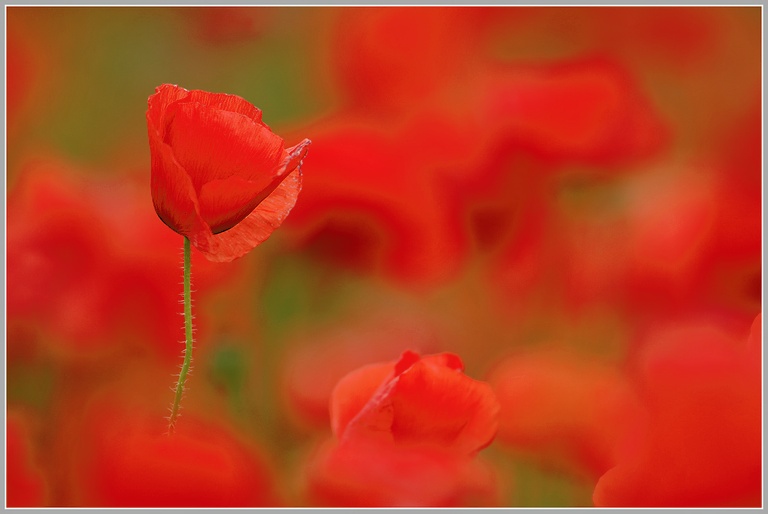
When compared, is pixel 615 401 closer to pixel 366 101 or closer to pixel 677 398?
pixel 677 398

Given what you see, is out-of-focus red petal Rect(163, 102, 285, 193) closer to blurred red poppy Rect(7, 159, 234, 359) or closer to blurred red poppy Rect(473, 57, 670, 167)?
blurred red poppy Rect(7, 159, 234, 359)

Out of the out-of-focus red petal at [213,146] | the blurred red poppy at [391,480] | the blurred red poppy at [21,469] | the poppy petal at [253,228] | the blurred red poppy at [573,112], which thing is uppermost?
the blurred red poppy at [573,112]

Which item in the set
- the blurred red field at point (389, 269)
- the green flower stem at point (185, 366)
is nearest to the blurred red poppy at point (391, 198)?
the blurred red field at point (389, 269)

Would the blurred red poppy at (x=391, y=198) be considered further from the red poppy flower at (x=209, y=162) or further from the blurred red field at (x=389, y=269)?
the red poppy flower at (x=209, y=162)

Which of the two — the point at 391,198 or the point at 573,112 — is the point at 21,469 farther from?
the point at 573,112

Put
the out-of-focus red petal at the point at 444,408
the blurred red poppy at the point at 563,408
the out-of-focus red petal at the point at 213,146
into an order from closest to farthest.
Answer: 1. the out-of-focus red petal at the point at 213,146
2. the out-of-focus red petal at the point at 444,408
3. the blurred red poppy at the point at 563,408

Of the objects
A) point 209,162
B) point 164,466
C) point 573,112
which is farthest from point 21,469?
point 573,112
